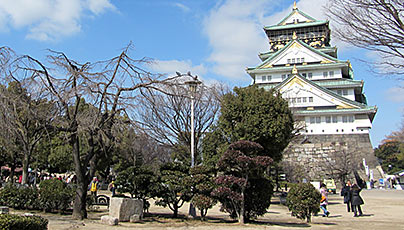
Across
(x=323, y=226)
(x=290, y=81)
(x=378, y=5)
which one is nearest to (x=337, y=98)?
(x=290, y=81)

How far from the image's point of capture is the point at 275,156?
1362 centimetres

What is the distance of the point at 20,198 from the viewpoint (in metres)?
12.4

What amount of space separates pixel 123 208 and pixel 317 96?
32.8m

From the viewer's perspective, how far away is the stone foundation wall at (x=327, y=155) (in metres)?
33.1

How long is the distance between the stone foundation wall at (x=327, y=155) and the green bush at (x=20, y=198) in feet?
79.7

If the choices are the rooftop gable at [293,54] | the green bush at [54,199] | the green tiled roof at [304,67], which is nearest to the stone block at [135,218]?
the green bush at [54,199]

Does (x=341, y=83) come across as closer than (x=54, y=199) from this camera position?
No

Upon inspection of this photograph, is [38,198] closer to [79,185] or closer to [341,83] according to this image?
[79,185]

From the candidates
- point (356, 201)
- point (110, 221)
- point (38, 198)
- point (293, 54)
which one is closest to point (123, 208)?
point (110, 221)

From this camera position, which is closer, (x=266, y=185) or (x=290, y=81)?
(x=266, y=185)

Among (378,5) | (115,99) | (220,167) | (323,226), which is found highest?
(378,5)

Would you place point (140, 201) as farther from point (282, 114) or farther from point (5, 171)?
point (5, 171)

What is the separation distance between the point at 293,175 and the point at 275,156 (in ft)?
67.3

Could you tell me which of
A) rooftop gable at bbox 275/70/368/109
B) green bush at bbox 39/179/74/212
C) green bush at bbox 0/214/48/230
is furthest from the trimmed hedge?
rooftop gable at bbox 275/70/368/109
